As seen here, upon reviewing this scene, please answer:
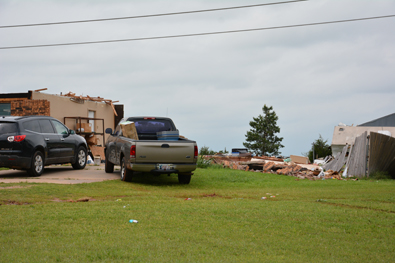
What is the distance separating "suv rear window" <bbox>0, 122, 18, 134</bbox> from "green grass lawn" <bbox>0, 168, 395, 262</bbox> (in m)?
3.13

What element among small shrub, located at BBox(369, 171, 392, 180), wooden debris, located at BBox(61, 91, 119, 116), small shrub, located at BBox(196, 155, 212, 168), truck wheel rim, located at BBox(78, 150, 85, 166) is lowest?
small shrub, located at BBox(369, 171, 392, 180)

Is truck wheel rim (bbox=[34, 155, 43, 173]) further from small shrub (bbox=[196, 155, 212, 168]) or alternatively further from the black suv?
small shrub (bbox=[196, 155, 212, 168])

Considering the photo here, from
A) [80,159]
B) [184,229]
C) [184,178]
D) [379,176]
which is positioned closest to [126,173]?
[184,178]

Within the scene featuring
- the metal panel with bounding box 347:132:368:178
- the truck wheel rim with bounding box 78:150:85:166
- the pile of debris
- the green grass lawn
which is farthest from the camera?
the metal panel with bounding box 347:132:368:178

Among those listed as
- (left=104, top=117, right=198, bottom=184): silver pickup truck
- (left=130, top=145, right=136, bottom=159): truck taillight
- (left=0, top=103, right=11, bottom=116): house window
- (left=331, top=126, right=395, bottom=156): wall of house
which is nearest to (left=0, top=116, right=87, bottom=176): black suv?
(left=104, top=117, right=198, bottom=184): silver pickup truck

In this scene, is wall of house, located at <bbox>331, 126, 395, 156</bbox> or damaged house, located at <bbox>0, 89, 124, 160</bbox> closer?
damaged house, located at <bbox>0, 89, 124, 160</bbox>

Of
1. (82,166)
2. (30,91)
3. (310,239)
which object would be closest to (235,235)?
(310,239)

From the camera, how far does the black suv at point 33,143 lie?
494 inches

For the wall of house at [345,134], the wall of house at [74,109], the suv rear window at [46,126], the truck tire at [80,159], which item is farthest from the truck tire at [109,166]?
the wall of house at [345,134]

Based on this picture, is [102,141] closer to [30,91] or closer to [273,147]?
[30,91]

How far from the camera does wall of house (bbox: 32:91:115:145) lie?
86.9 ft

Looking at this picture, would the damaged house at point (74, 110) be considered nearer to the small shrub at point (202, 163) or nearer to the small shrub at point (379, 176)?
the small shrub at point (202, 163)

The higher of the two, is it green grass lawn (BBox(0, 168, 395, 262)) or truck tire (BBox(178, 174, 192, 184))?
truck tire (BBox(178, 174, 192, 184))

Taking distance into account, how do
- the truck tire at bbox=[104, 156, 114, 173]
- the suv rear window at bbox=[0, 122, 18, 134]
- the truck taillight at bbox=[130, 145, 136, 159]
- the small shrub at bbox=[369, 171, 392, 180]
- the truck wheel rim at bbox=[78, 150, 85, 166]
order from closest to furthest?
the truck taillight at bbox=[130, 145, 136, 159] < the suv rear window at bbox=[0, 122, 18, 134] < the truck tire at bbox=[104, 156, 114, 173] < the truck wheel rim at bbox=[78, 150, 85, 166] < the small shrub at bbox=[369, 171, 392, 180]
